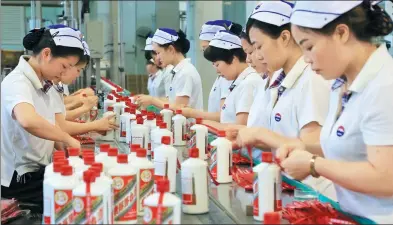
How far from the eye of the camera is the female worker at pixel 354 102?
1.89 meters

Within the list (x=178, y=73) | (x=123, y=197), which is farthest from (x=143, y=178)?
(x=178, y=73)

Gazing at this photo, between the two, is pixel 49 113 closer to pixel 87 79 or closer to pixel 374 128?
pixel 374 128

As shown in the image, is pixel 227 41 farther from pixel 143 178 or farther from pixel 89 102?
pixel 143 178

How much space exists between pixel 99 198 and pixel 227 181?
0.96 meters

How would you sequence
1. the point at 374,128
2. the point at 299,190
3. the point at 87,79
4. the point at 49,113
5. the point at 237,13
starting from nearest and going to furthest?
the point at 374,128 → the point at 299,190 → the point at 49,113 → the point at 87,79 → the point at 237,13

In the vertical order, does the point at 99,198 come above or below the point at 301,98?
below

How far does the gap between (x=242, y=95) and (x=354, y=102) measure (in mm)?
1662

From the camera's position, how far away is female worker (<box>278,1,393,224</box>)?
1.89 m

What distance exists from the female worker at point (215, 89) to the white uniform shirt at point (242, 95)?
40 centimetres

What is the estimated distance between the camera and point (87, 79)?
6645 millimetres

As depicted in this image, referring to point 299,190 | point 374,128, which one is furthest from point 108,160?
point 374,128

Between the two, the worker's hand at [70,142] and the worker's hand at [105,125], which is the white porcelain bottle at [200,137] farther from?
the worker's hand at [105,125]

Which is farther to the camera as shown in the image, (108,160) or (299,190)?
(299,190)

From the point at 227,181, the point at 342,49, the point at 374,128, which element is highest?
the point at 342,49
